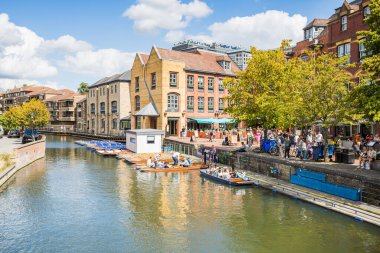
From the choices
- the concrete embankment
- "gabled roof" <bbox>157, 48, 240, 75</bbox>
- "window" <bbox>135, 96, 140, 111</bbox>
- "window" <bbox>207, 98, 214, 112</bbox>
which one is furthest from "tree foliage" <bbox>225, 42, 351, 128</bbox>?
"window" <bbox>135, 96, 140, 111</bbox>

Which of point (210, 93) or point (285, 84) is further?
point (210, 93)

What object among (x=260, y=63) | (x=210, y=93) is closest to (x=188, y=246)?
(x=260, y=63)

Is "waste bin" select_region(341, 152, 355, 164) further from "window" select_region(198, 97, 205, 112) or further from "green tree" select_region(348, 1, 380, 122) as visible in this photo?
"window" select_region(198, 97, 205, 112)

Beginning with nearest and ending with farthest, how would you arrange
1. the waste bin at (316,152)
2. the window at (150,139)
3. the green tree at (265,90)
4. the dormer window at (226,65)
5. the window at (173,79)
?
the waste bin at (316,152)
the green tree at (265,90)
the window at (150,139)
the window at (173,79)
the dormer window at (226,65)

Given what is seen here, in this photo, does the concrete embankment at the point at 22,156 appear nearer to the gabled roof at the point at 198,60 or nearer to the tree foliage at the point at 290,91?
the tree foliage at the point at 290,91

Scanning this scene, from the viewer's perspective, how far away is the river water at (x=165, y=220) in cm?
1611

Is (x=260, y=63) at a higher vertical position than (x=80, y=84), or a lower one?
lower

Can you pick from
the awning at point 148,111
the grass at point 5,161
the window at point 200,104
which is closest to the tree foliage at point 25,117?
the awning at point 148,111

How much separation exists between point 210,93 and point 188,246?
46875 mm

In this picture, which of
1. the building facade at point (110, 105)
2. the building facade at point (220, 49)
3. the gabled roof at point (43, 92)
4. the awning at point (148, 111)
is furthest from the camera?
the gabled roof at point (43, 92)

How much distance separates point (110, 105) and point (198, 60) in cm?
2524

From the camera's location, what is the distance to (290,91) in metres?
32.6

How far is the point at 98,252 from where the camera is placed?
1537 centimetres

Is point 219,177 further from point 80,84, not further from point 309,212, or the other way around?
point 80,84
